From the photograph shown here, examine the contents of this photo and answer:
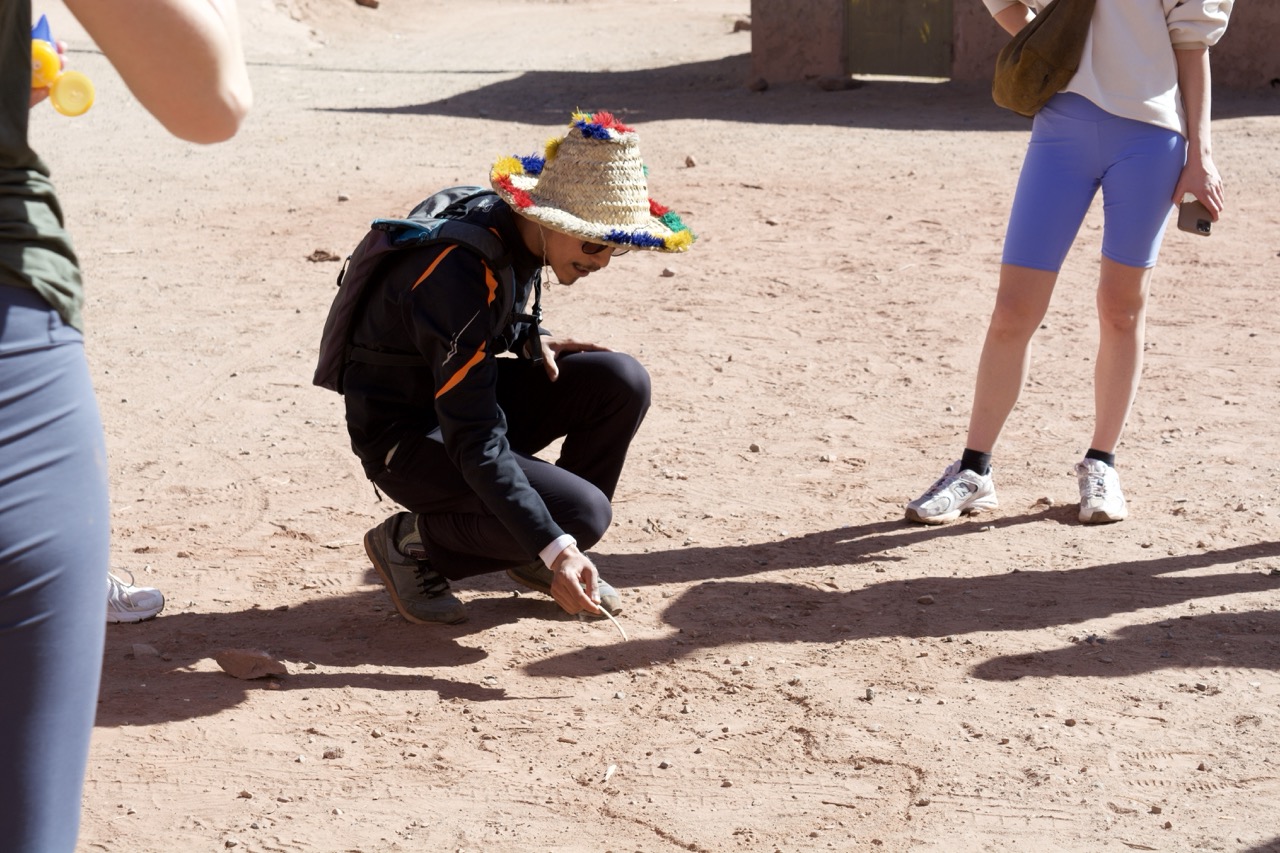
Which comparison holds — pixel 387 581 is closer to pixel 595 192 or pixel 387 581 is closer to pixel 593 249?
pixel 593 249

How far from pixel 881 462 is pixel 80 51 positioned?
15.2 meters

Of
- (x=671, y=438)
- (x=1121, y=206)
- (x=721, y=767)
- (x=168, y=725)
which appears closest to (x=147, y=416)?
(x=671, y=438)

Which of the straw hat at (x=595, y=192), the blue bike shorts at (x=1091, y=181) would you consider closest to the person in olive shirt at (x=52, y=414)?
the straw hat at (x=595, y=192)

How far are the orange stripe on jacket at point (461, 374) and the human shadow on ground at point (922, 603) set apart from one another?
0.81m

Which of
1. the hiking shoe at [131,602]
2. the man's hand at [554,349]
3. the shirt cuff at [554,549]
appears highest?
the man's hand at [554,349]

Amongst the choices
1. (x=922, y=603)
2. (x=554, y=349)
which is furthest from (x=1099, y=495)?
(x=554, y=349)

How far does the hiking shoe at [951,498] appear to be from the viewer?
4.71 meters

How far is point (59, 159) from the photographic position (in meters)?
11.1

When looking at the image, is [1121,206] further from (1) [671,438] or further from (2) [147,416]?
(2) [147,416]

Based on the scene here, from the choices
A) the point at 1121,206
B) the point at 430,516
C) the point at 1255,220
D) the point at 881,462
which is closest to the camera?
the point at 430,516

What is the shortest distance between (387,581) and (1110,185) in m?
2.48

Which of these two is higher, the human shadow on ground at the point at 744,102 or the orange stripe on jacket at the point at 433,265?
the orange stripe on jacket at the point at 433,265

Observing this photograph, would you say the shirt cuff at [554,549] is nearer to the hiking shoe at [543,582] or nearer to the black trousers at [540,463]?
the black trousers at [540,463]

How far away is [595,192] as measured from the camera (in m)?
3.51
